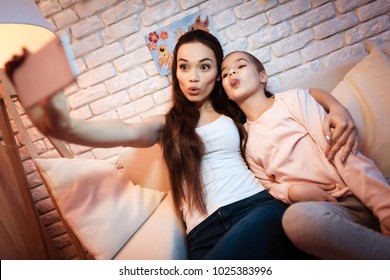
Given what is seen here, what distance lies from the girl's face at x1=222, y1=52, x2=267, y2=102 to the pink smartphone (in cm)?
58

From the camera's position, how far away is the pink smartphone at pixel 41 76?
45 cm

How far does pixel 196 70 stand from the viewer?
3.25 ft

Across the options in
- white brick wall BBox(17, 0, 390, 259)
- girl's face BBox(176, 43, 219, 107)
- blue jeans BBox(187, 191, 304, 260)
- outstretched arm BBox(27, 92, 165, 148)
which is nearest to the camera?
outstretched arm BBox(27, 92, 165, 148)

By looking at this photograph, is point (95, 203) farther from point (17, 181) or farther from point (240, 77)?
point (240, 77)

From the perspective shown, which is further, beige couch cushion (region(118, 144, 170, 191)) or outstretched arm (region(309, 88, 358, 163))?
beige couch cushion (region(118, 144, 170, 191))

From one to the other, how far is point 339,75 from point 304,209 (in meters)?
0.73

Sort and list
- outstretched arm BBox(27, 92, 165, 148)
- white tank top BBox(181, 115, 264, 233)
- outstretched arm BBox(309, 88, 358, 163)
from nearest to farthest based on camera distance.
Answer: outstretched arm BBox(27, 92, 165, 148) → outstretched arm BBox(309, 88, 358, 163) → white tank top BBox(181, 115, 264, 233)

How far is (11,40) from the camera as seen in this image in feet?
3.21

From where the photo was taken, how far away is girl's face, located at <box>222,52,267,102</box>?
0.94 meters

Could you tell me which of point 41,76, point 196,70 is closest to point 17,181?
point 41,76

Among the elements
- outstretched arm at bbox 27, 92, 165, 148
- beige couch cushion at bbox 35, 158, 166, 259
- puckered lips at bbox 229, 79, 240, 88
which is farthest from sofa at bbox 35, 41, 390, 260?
puckered lips at bbox 229, 79, 240, 88

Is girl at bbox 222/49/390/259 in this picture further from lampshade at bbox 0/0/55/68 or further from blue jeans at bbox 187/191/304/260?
lampshade at bbox 0/0/55/68

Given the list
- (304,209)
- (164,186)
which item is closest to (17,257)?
(164,186)

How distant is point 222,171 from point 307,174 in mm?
280
